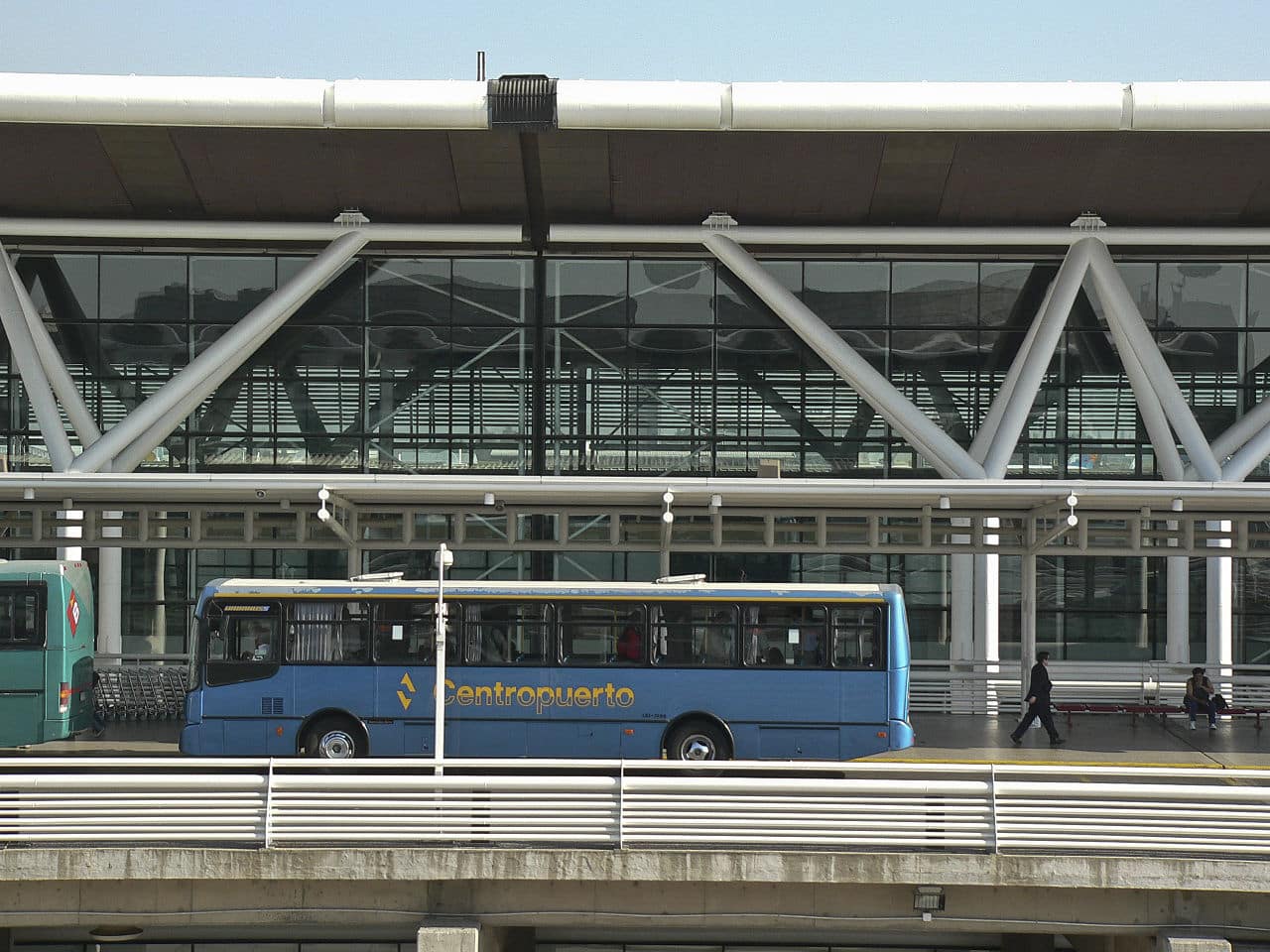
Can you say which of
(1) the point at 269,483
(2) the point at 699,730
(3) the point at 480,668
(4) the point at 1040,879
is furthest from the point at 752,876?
(1) the point at 269,483

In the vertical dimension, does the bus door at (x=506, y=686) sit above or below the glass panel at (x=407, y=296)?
below

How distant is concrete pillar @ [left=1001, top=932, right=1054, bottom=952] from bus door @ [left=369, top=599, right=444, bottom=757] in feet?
25.7

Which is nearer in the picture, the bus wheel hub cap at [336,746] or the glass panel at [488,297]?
the bus wheel hub cap at [336,746]

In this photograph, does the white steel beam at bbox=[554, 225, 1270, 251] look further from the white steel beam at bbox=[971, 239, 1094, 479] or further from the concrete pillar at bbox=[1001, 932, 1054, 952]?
the concrete pillar at bbox=[1001, 932, 1054, 952]

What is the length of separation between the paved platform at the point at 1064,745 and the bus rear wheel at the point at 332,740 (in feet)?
7.17

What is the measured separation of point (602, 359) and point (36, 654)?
11.9 m

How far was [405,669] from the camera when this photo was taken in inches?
A: 742

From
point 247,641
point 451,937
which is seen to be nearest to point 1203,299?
point 247,641

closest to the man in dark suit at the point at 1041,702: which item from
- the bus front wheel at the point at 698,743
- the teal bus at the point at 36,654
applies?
the bus front wheel at the point at 698,743

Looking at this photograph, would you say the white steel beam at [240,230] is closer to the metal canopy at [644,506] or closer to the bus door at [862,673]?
the metal canopy at [644,506]

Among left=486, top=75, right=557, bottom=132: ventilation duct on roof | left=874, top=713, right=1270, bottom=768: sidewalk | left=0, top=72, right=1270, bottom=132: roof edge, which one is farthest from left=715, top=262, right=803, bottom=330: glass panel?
left=874, top=713, right=1270, bottom=768: sidewalk

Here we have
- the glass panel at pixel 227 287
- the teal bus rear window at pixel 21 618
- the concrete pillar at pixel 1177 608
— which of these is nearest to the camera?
the teal bus rear window at pixel 21 618

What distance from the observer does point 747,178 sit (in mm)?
23234

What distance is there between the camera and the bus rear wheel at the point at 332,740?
1873 centimetres
